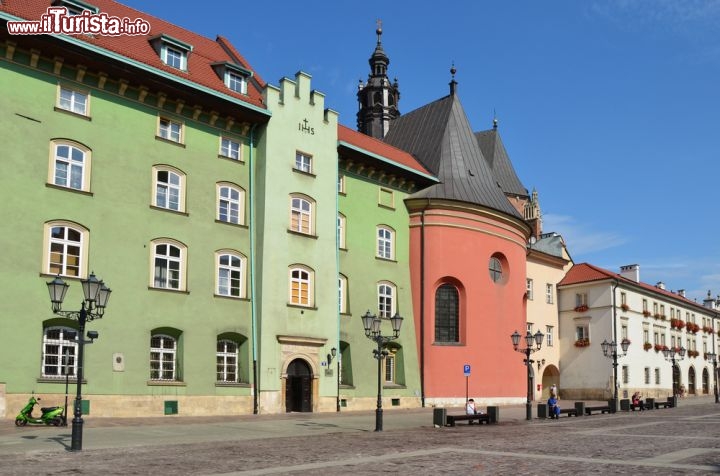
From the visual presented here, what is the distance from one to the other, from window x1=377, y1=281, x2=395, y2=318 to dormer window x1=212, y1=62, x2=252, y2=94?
42.0 ft

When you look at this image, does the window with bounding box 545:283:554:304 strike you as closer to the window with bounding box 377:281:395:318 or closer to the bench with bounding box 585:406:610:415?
the bench with bounding box 585:406:610:415

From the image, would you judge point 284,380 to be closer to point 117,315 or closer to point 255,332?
point 255,332

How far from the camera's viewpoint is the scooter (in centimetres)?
2270

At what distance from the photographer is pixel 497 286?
1773 inches

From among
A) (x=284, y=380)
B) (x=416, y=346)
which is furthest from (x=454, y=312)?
(x=284, y=380)

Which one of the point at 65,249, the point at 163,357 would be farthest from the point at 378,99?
the point at 65,249

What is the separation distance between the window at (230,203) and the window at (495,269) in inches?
707

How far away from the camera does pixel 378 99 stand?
7412 centimetres

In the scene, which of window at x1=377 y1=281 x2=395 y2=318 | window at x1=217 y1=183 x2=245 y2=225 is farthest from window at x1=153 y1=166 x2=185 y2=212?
window at x1=377 y1=281 x2=395 y2=318

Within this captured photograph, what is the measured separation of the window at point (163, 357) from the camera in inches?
1152

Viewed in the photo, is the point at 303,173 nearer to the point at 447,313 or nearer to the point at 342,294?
the point at 342,294

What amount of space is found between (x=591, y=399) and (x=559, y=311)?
7684 mm

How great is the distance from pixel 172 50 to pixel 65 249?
10.3 m

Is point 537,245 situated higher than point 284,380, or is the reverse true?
point 537,245
